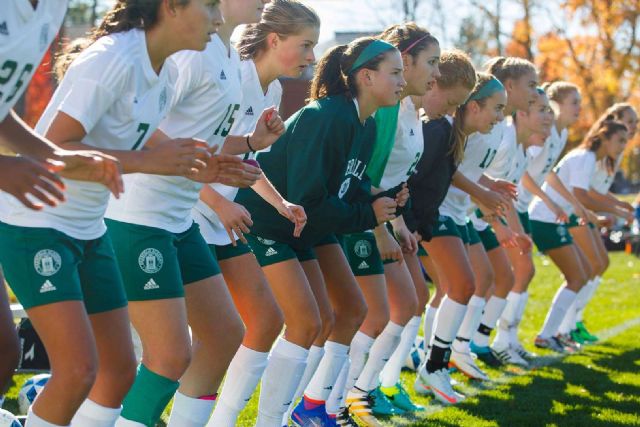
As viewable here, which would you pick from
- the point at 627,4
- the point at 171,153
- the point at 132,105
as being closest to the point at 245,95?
the point at 132,105

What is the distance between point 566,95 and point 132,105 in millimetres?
7274

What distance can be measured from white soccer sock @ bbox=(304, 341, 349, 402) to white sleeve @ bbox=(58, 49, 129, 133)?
2523 millimetres

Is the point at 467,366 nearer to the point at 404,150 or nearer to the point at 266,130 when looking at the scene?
the point at 404,150

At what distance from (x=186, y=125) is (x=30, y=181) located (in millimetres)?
1482

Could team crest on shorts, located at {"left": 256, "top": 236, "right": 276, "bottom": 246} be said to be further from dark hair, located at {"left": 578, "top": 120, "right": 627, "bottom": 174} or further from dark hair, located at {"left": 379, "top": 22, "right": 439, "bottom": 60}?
dark hair, located at {"left": 578, "top": 120, "right": 627, "bottom": 174}

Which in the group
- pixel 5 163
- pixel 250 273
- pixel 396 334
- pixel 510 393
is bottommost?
pixel 510 393

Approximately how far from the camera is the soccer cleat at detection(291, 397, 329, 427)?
5.64 metres

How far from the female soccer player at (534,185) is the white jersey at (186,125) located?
17.3 feet

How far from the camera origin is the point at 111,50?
358 centimetres

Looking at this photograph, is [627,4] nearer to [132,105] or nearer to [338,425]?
[338,425]

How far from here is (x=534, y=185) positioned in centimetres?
957

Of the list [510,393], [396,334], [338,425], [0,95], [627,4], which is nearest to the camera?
[0,95]

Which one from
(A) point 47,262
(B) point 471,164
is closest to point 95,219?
(A) point 47,262

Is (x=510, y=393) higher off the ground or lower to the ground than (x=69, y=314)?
lower
